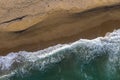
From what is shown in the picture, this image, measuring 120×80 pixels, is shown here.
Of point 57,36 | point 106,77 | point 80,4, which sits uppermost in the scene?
point 80,4

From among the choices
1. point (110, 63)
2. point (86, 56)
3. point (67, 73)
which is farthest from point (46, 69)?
point (110, 63)

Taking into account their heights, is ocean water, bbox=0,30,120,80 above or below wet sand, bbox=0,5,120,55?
below

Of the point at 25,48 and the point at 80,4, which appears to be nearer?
the point at 80,4

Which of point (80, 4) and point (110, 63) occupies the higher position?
point (80, 4)

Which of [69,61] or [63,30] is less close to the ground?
[63,30]

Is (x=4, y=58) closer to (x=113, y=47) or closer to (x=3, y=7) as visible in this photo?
(x=3, y=7)
